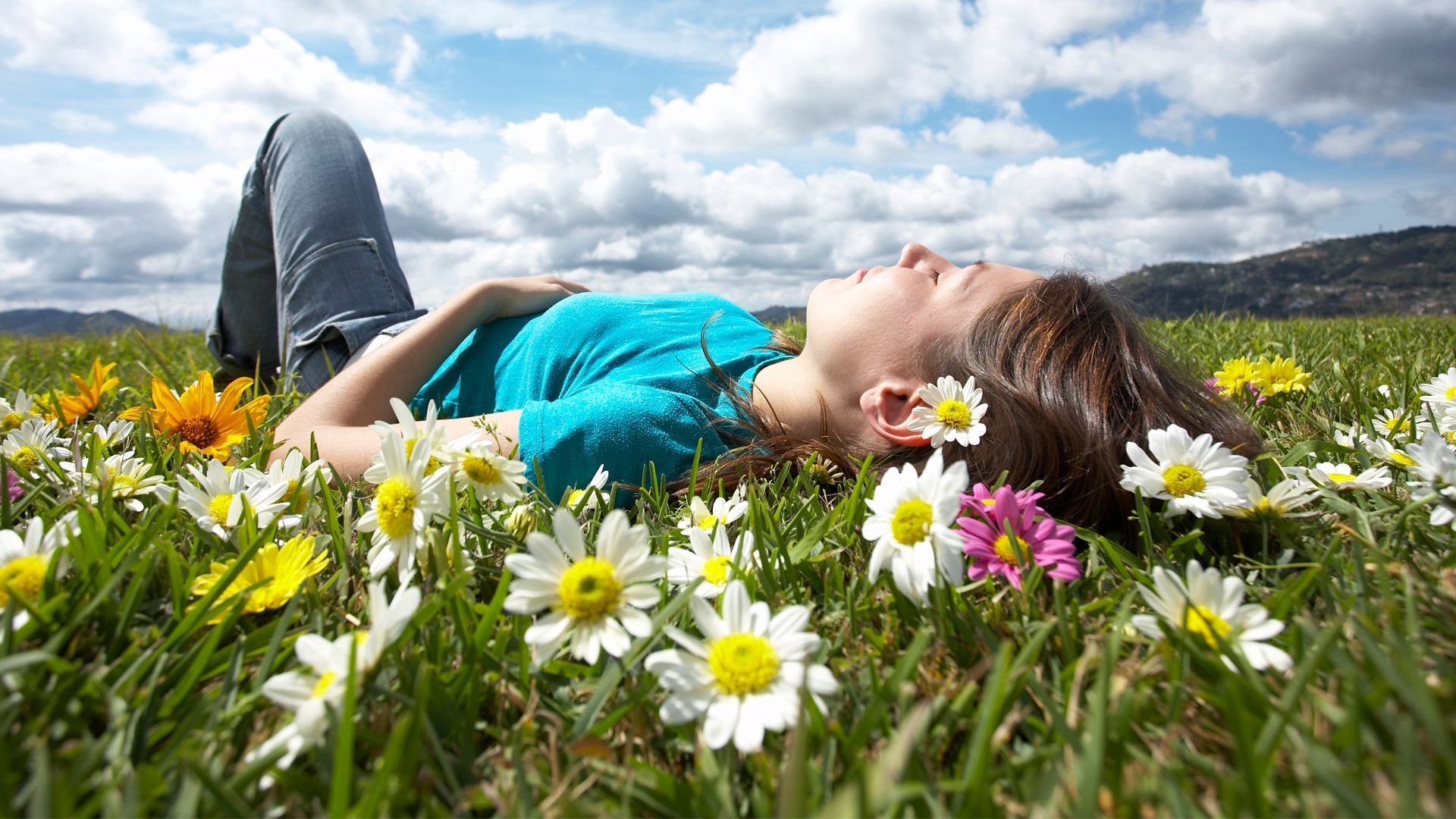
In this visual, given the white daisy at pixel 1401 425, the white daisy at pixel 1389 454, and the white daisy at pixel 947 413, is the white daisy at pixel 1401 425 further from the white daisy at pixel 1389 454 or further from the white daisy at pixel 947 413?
the white daisy at pixel 947 413

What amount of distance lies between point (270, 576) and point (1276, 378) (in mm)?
2851

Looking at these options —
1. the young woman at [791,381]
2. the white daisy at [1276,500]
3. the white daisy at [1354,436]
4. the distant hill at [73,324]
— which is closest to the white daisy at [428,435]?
the young woman at [791,381]

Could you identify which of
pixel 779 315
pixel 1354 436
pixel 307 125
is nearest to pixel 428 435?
pixel 1354 436

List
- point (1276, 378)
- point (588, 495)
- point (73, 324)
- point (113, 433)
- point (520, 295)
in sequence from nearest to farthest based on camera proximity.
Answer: point (588, 495) → point (113, 433) → point (1276, 378) → point (520, 295) → point (73, 324)

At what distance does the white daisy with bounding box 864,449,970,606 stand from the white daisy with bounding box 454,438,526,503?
0.62 meters

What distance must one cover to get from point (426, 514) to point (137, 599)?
0.38 metres

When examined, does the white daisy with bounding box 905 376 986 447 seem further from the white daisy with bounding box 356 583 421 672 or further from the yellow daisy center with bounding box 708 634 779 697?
the white daisy with bounding box 356 583 421 672

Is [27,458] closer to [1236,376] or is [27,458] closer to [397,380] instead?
[397,380]

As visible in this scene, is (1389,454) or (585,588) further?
(1389,454)

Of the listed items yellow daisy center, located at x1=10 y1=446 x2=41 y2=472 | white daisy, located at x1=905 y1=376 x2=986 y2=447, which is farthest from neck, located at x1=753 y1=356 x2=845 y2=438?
yellow daisy center, located at x1=10 y1=446 x2=41 y2=472

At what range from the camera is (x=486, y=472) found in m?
1.35

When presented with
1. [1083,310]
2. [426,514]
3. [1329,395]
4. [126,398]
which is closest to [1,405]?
[126,398]

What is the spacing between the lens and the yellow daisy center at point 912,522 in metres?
1.15

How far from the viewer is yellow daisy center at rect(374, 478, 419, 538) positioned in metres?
1.19
